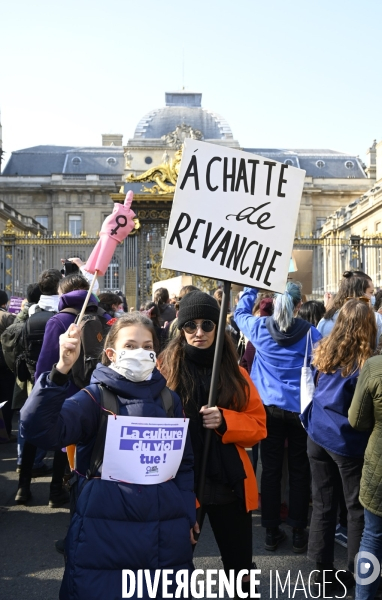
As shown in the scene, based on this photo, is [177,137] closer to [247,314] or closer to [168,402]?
[247,314]

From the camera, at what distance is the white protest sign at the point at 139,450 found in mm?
2639

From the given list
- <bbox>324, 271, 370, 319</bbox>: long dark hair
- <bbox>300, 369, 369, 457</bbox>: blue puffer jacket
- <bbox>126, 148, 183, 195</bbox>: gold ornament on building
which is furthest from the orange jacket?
<bbox>126, 148, 183, 195</bbox>: gold ornament on building

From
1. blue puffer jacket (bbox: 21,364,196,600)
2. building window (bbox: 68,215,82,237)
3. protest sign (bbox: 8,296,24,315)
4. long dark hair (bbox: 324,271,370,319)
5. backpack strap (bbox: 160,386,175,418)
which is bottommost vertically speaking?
blue puffer jacket (bbox: 21,364,196,600)

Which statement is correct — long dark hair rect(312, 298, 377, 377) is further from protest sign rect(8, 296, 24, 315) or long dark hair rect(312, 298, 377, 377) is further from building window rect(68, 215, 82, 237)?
building window rect(68, 215, 82, 237)

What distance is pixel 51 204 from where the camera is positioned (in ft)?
157

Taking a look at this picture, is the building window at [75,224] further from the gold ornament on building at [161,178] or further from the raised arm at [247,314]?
the raised arm at [247,314]

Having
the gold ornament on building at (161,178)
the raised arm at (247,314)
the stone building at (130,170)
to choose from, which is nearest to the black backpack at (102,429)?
the raised arm at (247,314)

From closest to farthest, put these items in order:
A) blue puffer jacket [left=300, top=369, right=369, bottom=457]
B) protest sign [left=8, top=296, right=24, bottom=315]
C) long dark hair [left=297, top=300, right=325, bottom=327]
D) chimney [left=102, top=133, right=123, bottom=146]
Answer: blue puffer jacket [left=300, top=369, right=369, bottom=457], long dark hair [left=297, top=300, right=325, bottom=327], protest sign [left=8, top=296, right=24, bottom=315], chimney [left=102, top=133, right=123, bottom=146]

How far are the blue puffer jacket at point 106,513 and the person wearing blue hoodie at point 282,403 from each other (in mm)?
2236

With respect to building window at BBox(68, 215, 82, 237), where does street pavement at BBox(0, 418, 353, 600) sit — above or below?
below

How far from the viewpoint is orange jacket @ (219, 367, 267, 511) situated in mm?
3283

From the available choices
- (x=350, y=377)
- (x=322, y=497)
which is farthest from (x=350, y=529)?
(x=350, y=377)

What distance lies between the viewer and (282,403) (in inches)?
191

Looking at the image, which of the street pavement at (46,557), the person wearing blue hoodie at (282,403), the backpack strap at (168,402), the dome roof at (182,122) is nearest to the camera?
the backpack strap at (168,402)
